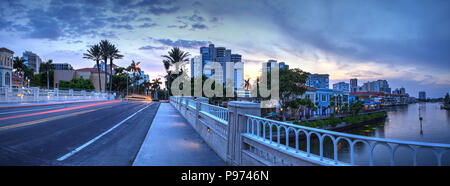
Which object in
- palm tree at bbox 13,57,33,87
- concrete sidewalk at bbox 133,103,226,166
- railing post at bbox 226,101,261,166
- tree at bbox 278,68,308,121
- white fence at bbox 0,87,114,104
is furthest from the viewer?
palm tree at bbox 13,57,33,87

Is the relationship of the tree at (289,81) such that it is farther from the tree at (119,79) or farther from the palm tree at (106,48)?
the tree at (119,79)

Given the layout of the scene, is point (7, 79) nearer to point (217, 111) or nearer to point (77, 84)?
point (77, 84)

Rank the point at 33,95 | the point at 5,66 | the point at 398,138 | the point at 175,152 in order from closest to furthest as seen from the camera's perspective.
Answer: the point at 175,152
the point at 33,95
the point at 5,66
the point at 398,138

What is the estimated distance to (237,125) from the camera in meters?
5.22

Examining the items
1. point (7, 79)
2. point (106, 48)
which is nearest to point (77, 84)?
point (106, 48)

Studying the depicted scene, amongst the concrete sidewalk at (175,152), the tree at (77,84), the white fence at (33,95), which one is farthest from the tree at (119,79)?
the concrete sidewalk at (175,152)

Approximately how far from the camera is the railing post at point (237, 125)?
5129 mm

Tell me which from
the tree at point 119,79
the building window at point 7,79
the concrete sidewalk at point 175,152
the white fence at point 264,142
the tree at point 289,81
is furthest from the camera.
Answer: the tree at point 119,79

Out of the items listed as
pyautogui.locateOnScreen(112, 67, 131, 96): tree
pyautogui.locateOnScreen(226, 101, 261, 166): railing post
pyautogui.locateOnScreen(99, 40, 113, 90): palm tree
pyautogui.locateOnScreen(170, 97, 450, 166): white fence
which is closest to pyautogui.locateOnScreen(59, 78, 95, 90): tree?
pyautogui.locateOnScreen(99, 40, 113, 90): palm tree

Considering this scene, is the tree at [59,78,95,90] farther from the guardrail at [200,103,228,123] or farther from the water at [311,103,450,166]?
the guardrail at [200,103,228,123]

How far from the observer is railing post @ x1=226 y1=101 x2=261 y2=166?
16.8 feet

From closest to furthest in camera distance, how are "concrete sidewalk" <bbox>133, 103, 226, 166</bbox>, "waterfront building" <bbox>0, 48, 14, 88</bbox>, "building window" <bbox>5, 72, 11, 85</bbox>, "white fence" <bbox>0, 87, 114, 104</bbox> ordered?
"concrete sidewalk" <bbox>133, 103, 226, 166</bbox> < "white fence" <bbox>0, 87, 114, 104</bbox> < "waterfront building" <bbox>0, 48, 14, 88</bbox> < "building window" <bbox>5, 72, 11, 85</bbox>
